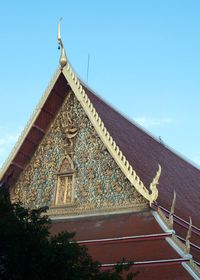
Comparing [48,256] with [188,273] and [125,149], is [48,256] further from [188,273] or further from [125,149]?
[125,149]

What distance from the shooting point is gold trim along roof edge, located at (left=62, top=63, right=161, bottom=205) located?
31.0ft

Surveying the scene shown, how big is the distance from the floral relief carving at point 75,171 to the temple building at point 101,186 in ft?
0.06

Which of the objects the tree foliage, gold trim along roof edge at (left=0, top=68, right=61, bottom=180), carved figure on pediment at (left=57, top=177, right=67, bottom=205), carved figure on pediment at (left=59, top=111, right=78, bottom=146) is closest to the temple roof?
gold trim along roof edge at (left=0, top=68, right=61, bottom=180)

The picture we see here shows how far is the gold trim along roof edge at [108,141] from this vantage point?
31.0 feet

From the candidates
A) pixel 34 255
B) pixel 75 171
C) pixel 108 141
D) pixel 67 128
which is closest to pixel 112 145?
pixel 108 141

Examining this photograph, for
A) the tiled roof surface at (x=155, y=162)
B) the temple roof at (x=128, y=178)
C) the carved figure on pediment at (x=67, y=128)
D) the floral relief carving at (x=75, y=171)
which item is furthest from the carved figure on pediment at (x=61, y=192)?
the tiled roof surface at (x=155, y=162)

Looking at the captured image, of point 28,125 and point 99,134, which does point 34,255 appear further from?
point 28,125

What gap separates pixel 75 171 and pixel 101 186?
67 cm

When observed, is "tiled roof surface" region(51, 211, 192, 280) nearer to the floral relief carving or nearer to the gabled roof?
the floral relief carving

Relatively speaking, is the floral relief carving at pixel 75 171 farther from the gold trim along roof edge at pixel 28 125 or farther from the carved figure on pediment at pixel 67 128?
the gold trim along roof edge at pixel 28 125

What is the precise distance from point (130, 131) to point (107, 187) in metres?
2.93

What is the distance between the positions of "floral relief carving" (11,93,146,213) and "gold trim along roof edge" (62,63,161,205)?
0.43 feet

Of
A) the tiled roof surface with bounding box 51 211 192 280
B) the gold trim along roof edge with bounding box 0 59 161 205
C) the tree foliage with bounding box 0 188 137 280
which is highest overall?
the gold trim along roof edge with bounding box 0 59 161 205

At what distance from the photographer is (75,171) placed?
35.2 ft
